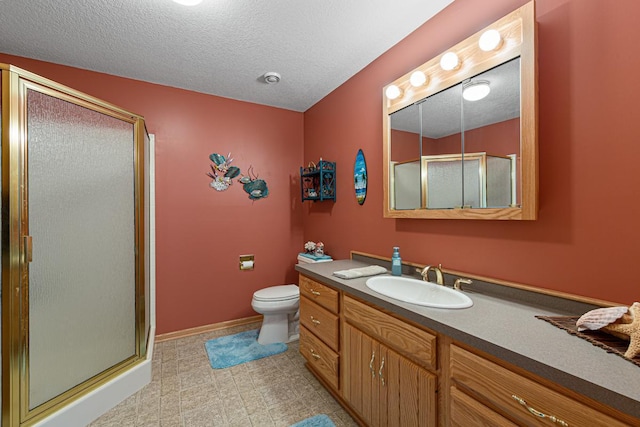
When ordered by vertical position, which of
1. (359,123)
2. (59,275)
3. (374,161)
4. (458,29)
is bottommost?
(59,275)

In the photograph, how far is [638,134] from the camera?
0.98m

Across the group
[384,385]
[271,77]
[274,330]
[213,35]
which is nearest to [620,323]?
[384,385]

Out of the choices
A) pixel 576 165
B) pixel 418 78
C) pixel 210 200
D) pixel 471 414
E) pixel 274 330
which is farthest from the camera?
pixel 210 200

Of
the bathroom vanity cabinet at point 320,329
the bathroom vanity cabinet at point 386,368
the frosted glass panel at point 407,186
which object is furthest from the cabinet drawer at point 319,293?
the frosted glass panel at point 407,186

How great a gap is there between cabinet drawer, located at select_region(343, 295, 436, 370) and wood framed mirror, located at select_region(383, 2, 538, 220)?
2.21ft

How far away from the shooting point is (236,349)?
8.15 feet

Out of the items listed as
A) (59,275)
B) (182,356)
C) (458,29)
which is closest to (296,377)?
(182,356)

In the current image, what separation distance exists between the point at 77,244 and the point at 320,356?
1.66 meters

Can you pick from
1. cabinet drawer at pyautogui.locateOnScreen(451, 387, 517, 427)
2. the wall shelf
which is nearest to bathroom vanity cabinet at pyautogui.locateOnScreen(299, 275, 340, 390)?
cabinet drawer at pyautogui.locateOnScreen(451, 387, 517, 427)

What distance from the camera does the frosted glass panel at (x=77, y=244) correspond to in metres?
1.50

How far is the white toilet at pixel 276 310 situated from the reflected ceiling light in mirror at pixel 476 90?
6.66 ft

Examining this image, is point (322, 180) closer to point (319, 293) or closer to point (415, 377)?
point (319, 293)

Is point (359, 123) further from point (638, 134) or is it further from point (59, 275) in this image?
point (59, 275)

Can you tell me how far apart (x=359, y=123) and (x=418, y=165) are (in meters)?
0.79
